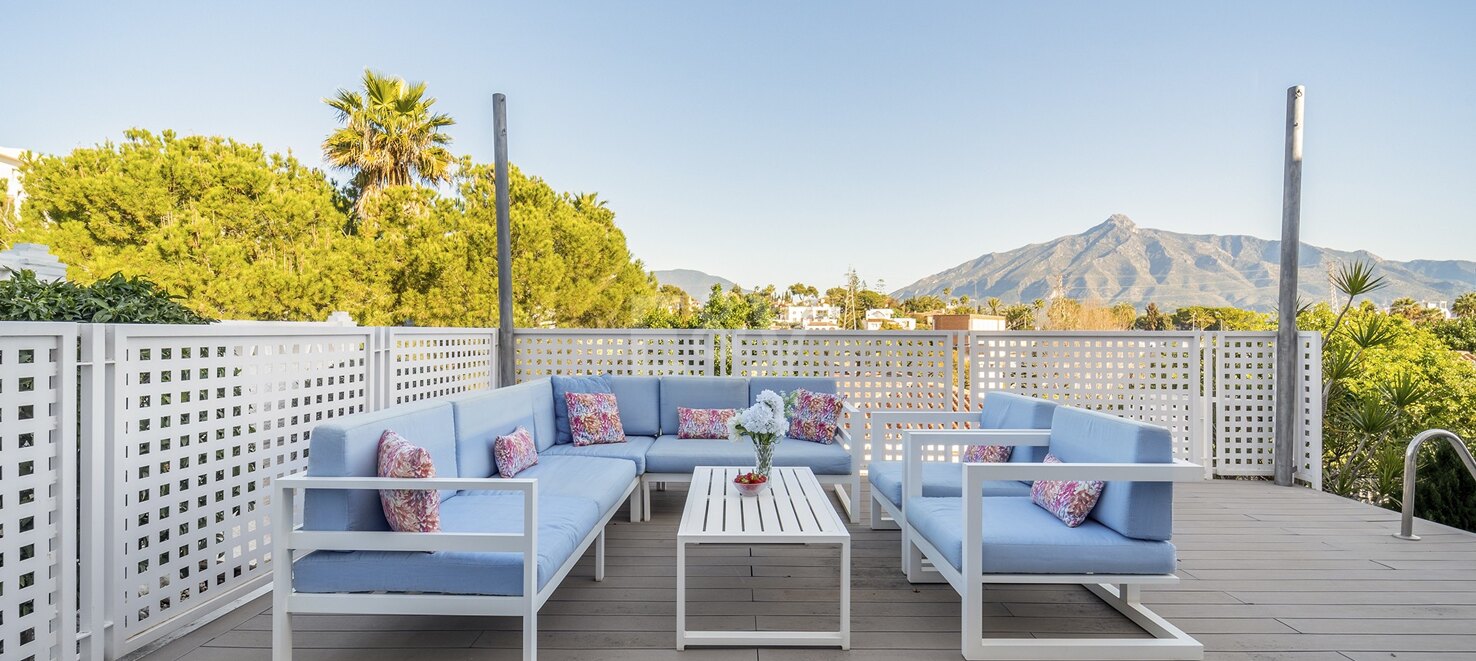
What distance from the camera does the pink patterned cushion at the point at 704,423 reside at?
4.34 meters

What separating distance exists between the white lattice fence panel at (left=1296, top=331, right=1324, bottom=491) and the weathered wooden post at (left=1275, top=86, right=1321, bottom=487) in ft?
0.12

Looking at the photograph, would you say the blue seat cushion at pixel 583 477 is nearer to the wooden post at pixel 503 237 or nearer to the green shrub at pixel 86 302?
the green shrub at pixel 86 302

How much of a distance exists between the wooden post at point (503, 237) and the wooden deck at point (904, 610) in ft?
7.93

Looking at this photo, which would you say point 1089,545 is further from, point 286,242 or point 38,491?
point 286,242

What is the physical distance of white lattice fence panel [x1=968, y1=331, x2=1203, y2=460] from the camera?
208 inches

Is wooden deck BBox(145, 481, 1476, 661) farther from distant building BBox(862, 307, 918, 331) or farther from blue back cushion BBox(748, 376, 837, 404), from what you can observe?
distant building BBox(862, 307, 918, 331)

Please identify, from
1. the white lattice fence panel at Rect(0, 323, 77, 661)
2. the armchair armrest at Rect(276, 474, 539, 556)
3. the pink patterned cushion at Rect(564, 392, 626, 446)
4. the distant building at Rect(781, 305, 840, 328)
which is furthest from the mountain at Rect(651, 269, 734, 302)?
the white lattice fence panel at Rect(0, 323, 77, 661)

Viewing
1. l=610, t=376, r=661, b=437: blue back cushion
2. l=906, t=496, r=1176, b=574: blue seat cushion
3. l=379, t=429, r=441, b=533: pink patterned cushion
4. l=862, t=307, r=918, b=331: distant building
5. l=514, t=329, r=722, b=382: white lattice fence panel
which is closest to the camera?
l=379, t=429, r=441, b=533: pink patterned cushion

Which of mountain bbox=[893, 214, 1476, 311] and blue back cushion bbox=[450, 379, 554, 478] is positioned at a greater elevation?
mountain bbox=[893, 214, 1476, 311]

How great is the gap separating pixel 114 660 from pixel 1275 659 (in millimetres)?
3894

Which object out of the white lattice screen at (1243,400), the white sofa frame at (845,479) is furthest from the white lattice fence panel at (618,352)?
the white lattice screen at (1243,400)

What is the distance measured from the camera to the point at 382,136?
14.3 metres

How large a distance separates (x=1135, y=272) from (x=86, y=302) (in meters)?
47.6

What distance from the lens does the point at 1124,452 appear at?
7.81 ft
